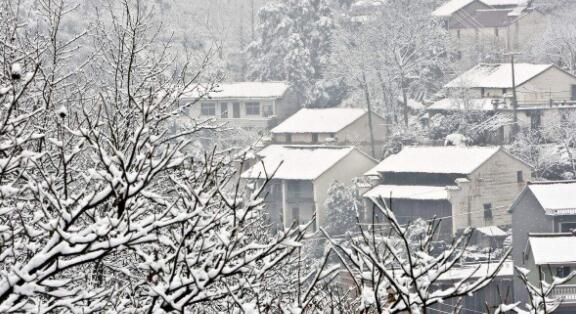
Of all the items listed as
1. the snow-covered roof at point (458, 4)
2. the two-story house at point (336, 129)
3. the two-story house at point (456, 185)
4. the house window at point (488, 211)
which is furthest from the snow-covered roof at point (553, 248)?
the snow-covered roof at point (458, 4)

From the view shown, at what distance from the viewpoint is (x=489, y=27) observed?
169 feet

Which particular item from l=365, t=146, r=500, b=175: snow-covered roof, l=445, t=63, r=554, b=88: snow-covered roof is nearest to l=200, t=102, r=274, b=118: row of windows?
l=445, t=63, r=554, b=88: snow-covered roof

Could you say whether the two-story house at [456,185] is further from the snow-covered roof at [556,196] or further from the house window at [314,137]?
the house window at [314,137]

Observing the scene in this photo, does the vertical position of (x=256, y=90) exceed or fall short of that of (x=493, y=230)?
it exceeds it

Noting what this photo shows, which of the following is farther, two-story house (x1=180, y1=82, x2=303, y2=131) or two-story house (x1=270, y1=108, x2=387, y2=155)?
two-story house (x1=180, y1=82, x2=303, y2=131)

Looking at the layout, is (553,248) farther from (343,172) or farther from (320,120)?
(320,120)

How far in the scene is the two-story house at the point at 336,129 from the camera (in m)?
44.1

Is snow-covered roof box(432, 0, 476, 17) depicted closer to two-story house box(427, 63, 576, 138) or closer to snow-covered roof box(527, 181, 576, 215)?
two-story house box(427, 63, 576, 138)

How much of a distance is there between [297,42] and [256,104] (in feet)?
12.1

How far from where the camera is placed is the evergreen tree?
5035 centimetres

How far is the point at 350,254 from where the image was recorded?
13.9 feet

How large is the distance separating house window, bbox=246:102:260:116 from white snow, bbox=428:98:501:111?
9328 millimetres

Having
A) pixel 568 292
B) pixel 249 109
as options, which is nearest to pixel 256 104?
pixel 249 109

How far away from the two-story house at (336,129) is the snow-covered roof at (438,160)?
5623 millimetres
